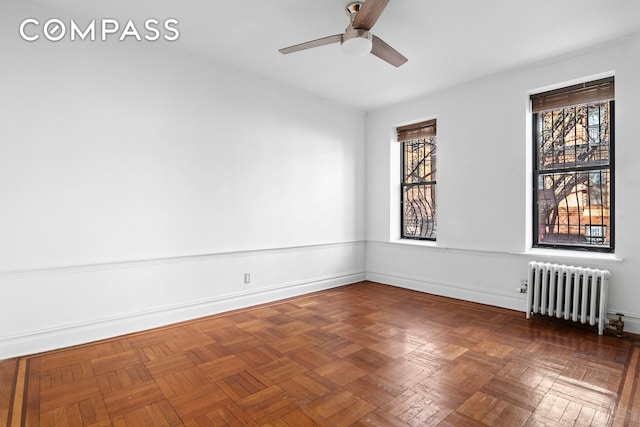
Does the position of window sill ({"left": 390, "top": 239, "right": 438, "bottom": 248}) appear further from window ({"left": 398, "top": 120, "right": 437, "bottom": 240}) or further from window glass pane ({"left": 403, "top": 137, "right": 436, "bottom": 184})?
window glass pane ({"left": 403, "top": 137, "right": 436, "bottom": 184})

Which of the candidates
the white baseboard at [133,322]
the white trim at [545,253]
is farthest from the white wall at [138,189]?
the white trim at [545,253]

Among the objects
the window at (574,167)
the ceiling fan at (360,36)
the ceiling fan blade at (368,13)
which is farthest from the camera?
the window at (574,167)

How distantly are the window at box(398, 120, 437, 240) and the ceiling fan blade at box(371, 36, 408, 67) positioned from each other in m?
2.02

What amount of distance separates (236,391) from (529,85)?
4.09 m

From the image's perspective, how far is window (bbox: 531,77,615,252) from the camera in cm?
340

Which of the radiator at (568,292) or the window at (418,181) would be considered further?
the window at (418,181)

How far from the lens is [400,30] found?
9.71 feet

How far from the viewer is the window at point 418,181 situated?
485 cm

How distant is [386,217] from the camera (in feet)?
16.9

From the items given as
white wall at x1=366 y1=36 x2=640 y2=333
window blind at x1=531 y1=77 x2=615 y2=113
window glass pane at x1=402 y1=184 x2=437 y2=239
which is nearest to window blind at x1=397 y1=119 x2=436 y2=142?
white wall at x1=366 y1=36 x2=640 y2=333

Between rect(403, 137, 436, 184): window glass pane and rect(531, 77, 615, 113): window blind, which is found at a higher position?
rect(531, 77, 615, 113): window blind

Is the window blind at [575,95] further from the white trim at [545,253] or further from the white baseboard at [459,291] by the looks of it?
the white baseboard at [459,291]

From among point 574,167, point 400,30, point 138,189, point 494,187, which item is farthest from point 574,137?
point 138,189

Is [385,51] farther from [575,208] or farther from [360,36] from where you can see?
[575,208]
